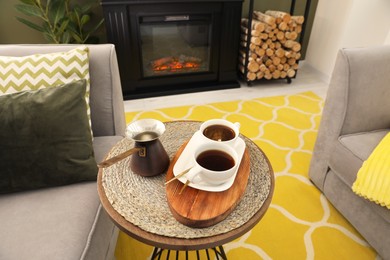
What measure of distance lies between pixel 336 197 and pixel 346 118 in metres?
0.41

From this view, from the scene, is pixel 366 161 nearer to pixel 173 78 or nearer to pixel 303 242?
pixel 303 242

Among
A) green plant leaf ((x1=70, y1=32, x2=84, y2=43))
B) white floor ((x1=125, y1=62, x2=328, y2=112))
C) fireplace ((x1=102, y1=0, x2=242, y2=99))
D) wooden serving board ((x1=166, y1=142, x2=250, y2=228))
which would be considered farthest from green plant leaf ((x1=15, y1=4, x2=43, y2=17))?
wooden serving board ((x1=166, y1=142, x2=250, y2=228))

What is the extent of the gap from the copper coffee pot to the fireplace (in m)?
1.56

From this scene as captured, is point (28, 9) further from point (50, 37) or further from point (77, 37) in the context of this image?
point (77, 37)

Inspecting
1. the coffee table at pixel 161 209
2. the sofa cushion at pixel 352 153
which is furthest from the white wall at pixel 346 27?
the coffee table at pixel 161 209

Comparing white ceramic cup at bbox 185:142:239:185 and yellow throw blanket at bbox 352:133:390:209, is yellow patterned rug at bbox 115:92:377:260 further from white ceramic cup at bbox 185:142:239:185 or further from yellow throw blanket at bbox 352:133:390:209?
white ceramic cup at bbox 185:142:239:185

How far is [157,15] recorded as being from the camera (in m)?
2.15

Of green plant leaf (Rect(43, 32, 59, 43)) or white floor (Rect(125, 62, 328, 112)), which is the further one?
white floor (Rect(125, 62, 328, 112))

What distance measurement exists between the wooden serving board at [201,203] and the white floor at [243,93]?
163 centimetres

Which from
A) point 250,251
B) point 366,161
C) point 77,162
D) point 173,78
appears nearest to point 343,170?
point 366,161

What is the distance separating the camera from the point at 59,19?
6.88 feet

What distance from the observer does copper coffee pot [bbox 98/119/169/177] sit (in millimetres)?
751

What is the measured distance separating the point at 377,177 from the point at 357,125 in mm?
330

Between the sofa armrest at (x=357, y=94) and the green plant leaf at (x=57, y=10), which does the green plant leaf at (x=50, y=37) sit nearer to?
the green plant leaf at (x=57, y=10)
